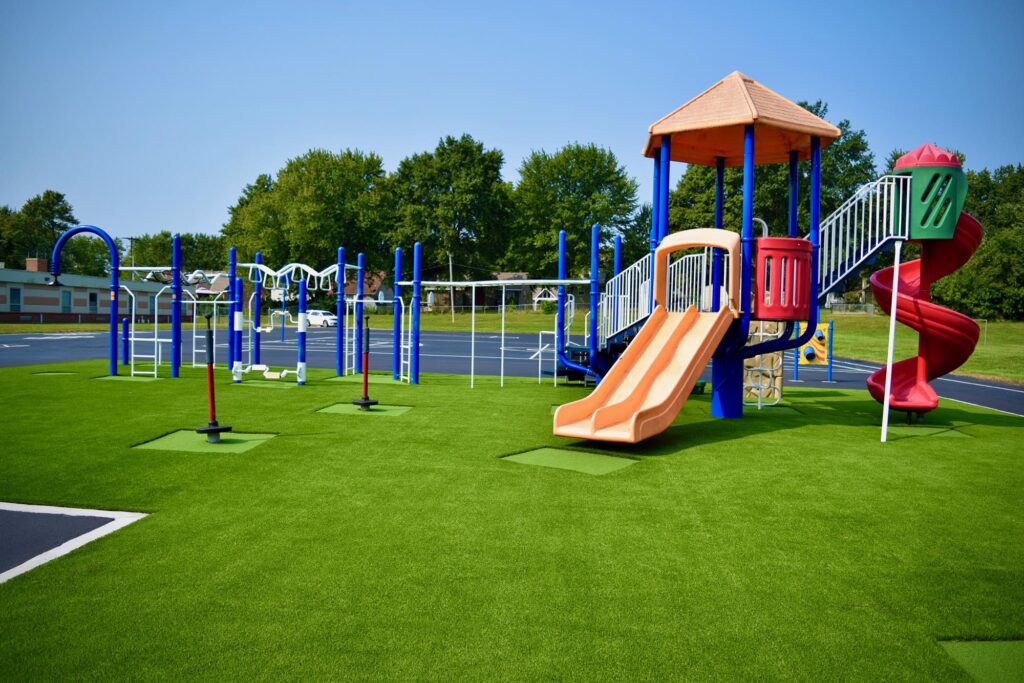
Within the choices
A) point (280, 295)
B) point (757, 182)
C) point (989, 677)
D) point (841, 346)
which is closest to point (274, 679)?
point (989, 677)

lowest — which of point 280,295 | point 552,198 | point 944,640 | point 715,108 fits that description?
point 944,640

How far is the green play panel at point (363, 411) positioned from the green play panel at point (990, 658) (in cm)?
911

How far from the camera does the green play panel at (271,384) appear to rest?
15820 millimetres

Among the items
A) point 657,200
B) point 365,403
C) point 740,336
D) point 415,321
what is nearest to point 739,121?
point 657,200

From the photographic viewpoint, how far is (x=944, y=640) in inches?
150

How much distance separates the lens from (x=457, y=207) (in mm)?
65312

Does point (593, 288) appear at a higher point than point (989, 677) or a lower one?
higher

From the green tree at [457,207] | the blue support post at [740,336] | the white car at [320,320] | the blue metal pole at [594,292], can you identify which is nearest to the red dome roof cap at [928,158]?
the blue support post at [740,336]

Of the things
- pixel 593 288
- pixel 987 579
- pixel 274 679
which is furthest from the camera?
pixel 593 288

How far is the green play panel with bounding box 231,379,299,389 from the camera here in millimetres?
15820

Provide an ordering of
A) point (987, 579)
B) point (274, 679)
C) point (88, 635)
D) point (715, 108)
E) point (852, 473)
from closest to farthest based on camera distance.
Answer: point (274, 679) < point (88, 635) < point (987, 579) < point (852, 473) < point (715, 108)

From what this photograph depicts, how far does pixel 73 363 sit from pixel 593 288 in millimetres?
15768

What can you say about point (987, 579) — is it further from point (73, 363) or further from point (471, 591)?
point (73, 363)

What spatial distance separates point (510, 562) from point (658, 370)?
589 cm
